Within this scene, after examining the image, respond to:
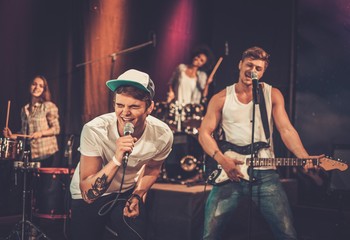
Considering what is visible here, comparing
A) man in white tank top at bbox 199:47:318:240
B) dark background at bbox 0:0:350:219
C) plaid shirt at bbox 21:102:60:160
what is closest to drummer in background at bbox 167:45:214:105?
dark background at bbox 0:0:350:219

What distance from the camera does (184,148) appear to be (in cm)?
757

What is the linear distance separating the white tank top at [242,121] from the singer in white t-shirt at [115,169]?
3.63ft

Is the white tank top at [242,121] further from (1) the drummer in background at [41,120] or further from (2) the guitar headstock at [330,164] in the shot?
(1) the drummer in background at [41,120]

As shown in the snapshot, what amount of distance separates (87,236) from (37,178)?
10.6ft

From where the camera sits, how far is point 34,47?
756 centimetres

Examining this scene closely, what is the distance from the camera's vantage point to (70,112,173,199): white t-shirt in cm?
330

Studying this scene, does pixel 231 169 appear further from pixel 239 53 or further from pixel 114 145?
pixel 239 53

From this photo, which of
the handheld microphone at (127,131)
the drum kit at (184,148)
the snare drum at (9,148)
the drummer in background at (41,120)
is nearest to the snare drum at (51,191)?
the snare drum at (9,148)

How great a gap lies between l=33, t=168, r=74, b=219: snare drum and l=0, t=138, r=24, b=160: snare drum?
2.36 feet

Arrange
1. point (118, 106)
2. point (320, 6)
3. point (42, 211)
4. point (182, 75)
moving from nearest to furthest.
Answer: point (118, 106), point (42, 211), point (320, 6), point (182, 75)

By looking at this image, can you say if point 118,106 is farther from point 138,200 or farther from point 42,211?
point 42,211

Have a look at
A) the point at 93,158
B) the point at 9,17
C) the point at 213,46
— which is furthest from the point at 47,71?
the point at 93,158

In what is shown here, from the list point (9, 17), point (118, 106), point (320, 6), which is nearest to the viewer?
point (118, 106)

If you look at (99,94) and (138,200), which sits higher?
(99,94)
